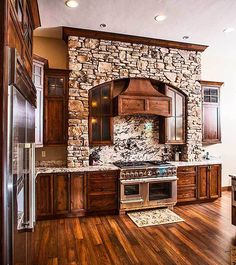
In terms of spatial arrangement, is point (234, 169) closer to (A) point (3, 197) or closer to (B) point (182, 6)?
(B) point (182, 6)

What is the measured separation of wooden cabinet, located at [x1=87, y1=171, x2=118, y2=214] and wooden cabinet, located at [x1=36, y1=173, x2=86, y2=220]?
13cm

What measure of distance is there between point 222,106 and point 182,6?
345 centimetres

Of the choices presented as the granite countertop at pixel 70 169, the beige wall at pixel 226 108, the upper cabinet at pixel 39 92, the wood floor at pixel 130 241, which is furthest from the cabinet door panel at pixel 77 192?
the beige wall at pixel 226 108

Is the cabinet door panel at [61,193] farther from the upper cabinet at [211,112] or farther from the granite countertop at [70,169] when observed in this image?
the upper cabinet at [211,112]

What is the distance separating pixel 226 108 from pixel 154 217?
3844 millimetres

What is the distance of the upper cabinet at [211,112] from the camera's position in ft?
17.5

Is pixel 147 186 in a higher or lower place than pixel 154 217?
higher

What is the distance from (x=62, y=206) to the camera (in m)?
4.00

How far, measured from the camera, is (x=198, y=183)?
4801 mm

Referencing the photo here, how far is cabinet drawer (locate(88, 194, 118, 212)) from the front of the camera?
13.4ft

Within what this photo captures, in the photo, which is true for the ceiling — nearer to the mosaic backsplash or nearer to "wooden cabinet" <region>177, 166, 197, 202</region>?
the mosaic backsplash

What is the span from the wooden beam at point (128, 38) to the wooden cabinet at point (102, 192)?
9.18ft

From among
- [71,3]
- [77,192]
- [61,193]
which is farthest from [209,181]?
[71,3]

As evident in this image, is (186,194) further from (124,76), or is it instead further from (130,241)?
(124,76)
